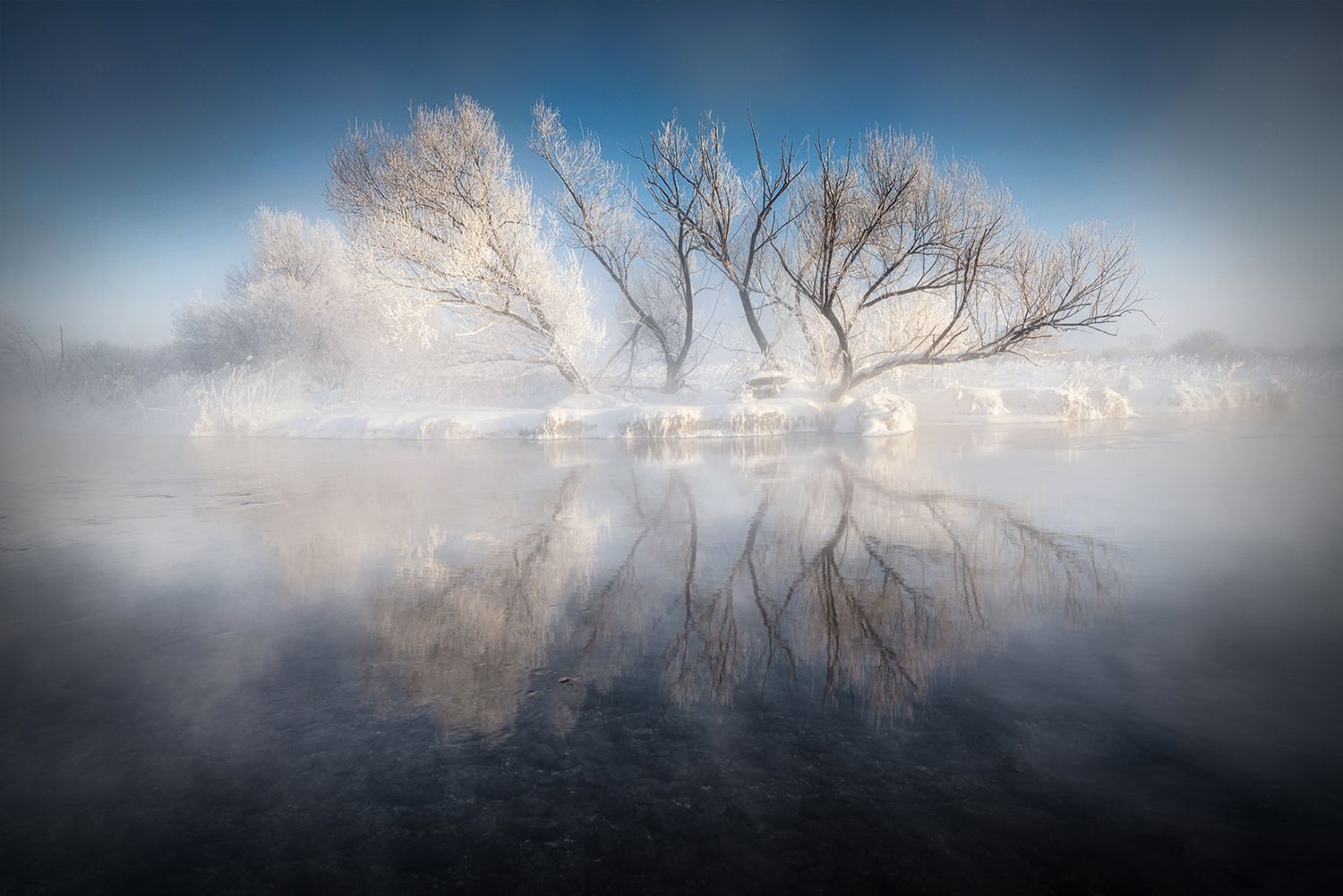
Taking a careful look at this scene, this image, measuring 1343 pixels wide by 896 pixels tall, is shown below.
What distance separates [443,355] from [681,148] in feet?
27.2

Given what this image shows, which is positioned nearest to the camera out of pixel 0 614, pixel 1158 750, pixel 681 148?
pixel 1158 750

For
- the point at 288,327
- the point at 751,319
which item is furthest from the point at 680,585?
the point at 288,327

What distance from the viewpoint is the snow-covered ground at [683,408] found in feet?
41.8

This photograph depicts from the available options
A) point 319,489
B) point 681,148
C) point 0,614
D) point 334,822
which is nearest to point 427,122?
point 681,148

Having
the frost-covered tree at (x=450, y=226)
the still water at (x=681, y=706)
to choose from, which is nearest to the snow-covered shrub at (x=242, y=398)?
the frost-covered tree at (x=450, y=226)

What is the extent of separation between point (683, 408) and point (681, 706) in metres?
11.0

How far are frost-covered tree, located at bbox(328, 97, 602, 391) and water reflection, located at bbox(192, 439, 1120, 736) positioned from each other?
29.6 ft

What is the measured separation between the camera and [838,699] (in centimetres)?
179

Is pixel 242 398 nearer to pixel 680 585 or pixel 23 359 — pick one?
pixel 23 359

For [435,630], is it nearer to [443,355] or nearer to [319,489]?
[319,489]

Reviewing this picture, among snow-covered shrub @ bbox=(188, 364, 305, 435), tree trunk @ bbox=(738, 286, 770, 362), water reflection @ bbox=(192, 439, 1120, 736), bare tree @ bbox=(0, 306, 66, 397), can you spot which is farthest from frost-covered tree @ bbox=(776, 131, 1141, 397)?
bare tree @ bbox=(0, 306, 66, 397)

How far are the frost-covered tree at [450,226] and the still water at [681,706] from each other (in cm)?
1041

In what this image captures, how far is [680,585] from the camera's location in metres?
2.91

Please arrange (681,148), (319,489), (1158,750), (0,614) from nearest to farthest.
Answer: (1158,750)
(0,614)
(319,489)
(681,148)
